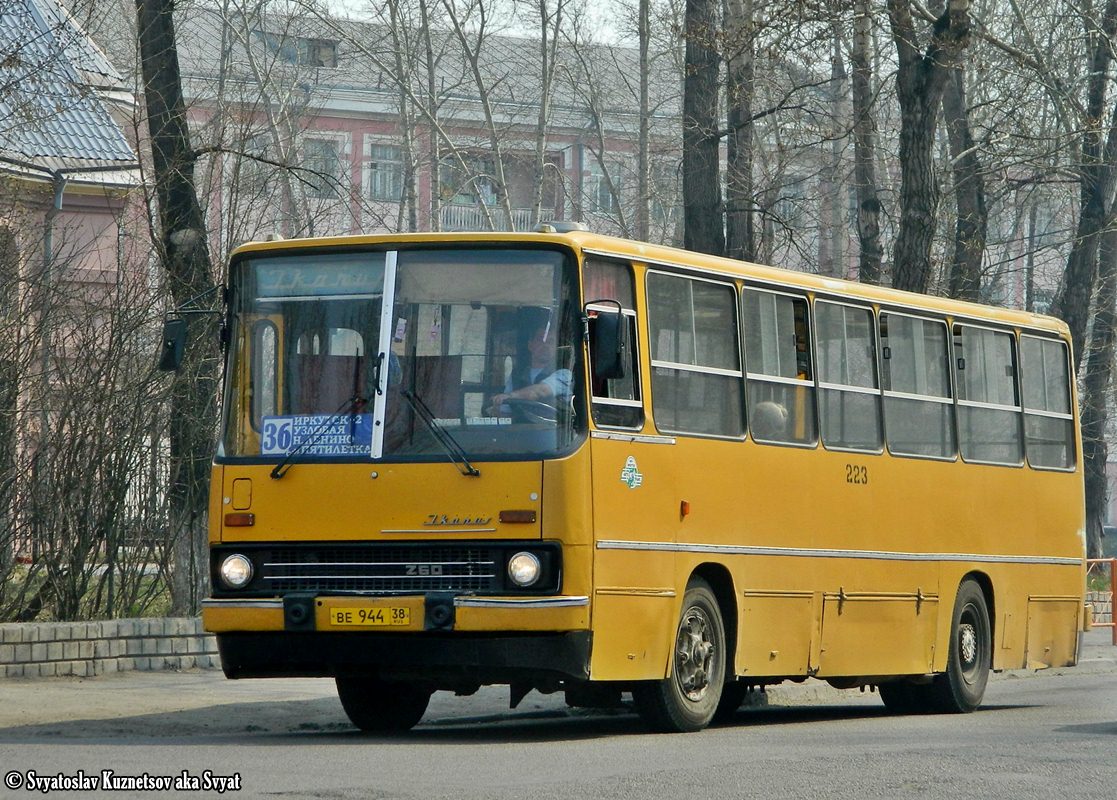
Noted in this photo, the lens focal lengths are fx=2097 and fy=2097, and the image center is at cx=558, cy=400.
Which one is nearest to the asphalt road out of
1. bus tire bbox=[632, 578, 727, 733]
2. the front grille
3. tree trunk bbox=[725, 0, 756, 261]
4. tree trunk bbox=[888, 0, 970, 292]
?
bus tire bbox=[632, 578, 727, 733]

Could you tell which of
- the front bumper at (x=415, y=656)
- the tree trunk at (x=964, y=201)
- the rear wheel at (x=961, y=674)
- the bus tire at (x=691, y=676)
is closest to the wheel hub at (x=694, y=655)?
the bus tire at (x=691, y=676)

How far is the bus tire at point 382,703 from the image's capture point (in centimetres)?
1324

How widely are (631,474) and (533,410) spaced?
806 mm

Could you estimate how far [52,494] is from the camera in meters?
16.8

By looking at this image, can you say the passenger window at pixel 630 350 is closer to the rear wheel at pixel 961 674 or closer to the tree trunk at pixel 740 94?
the rear wheel at pixel 961 674

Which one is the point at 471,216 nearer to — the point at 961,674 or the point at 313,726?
the point at 961,674

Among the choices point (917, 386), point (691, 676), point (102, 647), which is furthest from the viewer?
point (102, 647)

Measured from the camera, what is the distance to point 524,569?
38.2 ft

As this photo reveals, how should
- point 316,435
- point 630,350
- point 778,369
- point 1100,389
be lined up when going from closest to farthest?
point 316,435 < point 630,350 < point 778,369 < point 1100,389

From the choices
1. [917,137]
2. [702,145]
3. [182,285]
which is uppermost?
[702,145]

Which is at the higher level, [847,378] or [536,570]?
[847,378]

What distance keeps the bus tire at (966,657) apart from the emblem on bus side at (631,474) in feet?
16.2

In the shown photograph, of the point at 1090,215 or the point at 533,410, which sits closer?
the point at 533,410

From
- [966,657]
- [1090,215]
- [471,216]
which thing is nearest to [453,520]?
[966,657]
